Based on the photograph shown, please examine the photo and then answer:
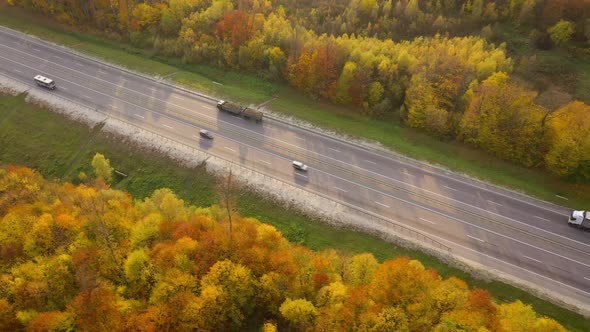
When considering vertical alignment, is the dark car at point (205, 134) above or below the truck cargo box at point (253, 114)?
below

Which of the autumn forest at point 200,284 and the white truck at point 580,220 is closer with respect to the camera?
the autumn forest at point 200,284

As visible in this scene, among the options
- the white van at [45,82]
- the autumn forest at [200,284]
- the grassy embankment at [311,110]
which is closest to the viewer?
the autumn forest at [200,284]

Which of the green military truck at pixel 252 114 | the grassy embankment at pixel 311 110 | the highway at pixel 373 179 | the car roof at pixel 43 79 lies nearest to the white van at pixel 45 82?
the car roof at pixel 43 79

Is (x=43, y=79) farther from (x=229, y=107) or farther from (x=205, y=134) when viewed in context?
(x=229, y=107)

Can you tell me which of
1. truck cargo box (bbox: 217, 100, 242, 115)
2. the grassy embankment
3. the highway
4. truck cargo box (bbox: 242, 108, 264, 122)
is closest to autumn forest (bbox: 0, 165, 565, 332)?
the highway

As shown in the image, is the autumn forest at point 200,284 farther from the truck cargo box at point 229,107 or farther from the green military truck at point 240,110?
the truck cargo box at point 229,107

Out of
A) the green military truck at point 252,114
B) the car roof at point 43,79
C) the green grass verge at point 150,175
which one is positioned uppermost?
the green military truck at point 252,114
